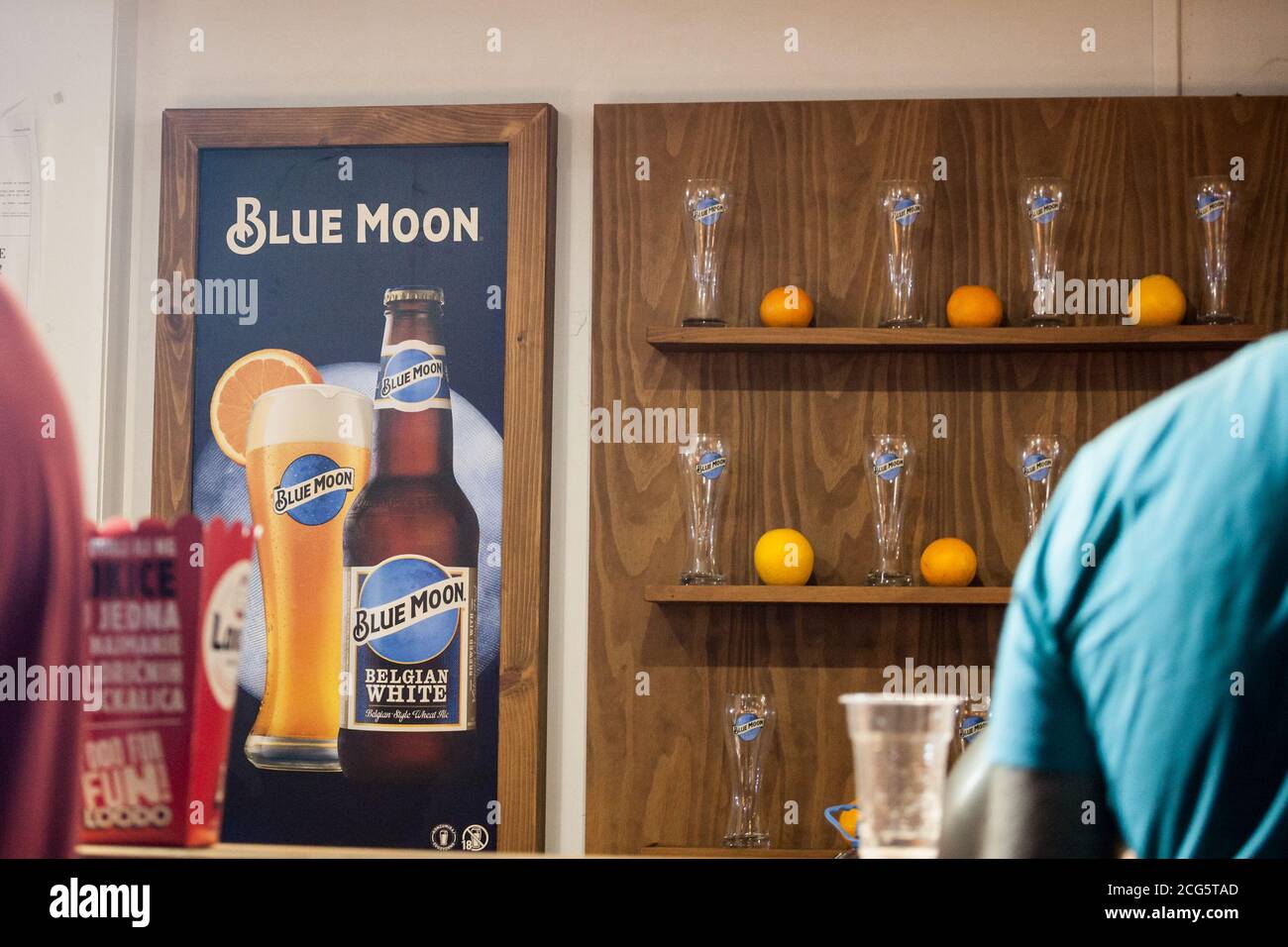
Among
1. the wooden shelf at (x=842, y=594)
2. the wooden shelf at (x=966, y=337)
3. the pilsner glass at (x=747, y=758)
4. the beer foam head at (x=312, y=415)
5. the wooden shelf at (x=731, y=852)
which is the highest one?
the wooden shelf at (x=966, y=337)

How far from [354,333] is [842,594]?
0.93m

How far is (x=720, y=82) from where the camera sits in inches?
79.5

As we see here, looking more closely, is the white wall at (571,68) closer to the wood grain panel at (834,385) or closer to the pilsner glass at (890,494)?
the wood grain panel at (834,385)

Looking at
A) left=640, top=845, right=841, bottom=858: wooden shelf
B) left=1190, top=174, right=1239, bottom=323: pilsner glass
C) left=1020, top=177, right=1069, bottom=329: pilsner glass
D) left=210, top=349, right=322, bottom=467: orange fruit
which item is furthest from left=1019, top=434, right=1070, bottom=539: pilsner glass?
left=210, top=349, right=322, bottom=467: orange fruit

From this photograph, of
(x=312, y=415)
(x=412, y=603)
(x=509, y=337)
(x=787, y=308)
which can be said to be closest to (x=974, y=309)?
(x=787, y=308)

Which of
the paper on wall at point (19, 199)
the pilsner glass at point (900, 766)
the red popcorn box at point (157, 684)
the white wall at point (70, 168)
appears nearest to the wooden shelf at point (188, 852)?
the red popcorn box at point (157, 684)

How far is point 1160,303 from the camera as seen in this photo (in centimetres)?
184

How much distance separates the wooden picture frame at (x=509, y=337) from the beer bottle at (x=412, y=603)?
0.08 metres

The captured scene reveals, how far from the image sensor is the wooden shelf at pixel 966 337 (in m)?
1.81

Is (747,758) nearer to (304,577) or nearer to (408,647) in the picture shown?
(408,647)

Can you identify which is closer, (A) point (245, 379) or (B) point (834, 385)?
(B) point (834, 385)

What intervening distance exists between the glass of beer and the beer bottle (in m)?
0.03

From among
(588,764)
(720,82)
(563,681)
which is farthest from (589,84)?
(588,764)
